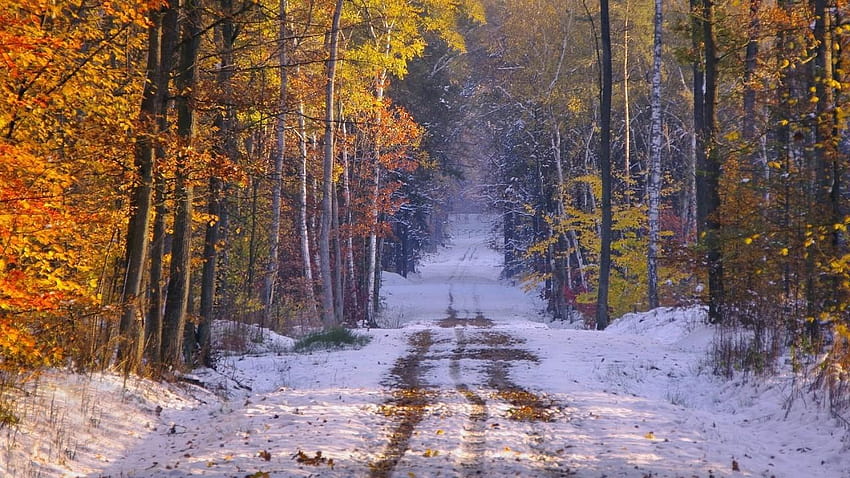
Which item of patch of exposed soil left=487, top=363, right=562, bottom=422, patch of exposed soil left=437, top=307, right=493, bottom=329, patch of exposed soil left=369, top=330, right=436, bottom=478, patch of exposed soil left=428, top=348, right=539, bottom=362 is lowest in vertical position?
patch of exposed soil left=437, top=307, right=493, bottom=329

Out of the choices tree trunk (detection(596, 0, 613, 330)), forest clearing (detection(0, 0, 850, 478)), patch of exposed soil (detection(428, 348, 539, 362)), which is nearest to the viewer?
forest clearing (detection(0, 0, 850, 478))

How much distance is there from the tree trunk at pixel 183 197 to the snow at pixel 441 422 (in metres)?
0.79

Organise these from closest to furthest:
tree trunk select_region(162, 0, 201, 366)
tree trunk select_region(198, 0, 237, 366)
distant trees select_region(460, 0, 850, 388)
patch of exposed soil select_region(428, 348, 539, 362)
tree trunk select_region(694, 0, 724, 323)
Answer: tree trunk select_region(162, 0, 201, 366) → distant trees select_region(460, 0, 850, 388) → tree trunk select_region(198, 0, 237, 366) → patch of exposed soil select_region(428, 348, 539, 362) → tree trunk select_region(694, 0, 724, 323)

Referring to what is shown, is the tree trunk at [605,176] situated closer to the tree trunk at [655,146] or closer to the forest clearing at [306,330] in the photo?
the forest clearing at [306,330]

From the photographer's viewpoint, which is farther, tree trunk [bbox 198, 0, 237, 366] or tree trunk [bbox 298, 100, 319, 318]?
tree trunk [bbox 298, 100, 319, 318]

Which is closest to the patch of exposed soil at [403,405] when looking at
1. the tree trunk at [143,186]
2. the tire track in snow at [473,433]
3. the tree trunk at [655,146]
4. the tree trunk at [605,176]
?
the tire track in snow at [473,433]

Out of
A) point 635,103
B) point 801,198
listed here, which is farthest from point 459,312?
point 801,198

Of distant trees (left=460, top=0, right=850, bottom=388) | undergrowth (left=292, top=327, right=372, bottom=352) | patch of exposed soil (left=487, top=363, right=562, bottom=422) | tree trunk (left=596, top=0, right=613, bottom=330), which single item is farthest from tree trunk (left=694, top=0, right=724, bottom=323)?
undergrowth (left=292, top=327, right=372, bottom=352)

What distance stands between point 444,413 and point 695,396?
4354mm

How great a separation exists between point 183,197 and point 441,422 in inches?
247

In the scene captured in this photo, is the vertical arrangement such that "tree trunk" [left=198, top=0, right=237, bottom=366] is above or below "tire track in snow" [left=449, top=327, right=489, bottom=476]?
above

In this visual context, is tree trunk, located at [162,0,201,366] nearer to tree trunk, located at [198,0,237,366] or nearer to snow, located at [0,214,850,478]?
tree trunk, located at [198,0,237,366]

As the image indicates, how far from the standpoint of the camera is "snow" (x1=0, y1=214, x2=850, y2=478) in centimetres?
749

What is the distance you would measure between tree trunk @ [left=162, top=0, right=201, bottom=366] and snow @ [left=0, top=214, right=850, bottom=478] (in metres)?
0.79
